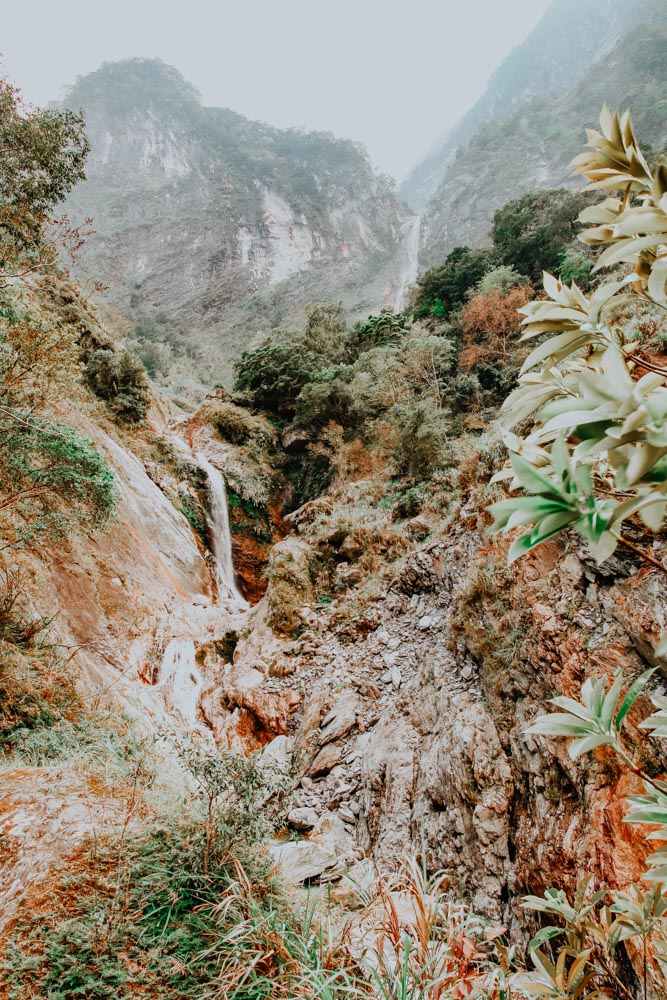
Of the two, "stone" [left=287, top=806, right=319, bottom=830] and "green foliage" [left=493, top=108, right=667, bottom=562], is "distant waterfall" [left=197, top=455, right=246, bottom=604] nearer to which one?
"stone" [left=287, top=806, right=319, bottom=830]

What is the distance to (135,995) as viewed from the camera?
169 cm

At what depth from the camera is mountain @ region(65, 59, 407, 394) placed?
116ft

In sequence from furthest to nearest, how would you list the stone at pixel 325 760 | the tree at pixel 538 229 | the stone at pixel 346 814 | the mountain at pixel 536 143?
the mountain at pixel 536 143
the tree at pixel 538 229
the stone at pixel 325 760
the stone at pixel 346 814

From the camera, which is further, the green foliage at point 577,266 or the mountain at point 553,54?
the mountain at point 553,54

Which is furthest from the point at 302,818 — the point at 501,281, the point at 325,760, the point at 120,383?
the point at 501,281

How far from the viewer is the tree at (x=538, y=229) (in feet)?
44.5

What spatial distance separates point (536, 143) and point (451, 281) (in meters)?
37.9

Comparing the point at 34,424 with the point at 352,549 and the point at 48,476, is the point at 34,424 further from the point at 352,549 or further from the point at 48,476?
the point at 352,549

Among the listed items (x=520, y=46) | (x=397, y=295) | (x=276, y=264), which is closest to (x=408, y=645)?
(x=397, y=295)

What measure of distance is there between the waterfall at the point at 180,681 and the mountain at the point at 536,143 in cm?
3213

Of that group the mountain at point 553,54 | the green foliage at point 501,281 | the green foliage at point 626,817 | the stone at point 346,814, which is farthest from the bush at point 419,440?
the mountain at point 553,54

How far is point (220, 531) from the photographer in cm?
1257

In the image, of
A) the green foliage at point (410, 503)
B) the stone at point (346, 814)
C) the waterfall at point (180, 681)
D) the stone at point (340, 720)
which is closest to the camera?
the stone at point (346, 814)

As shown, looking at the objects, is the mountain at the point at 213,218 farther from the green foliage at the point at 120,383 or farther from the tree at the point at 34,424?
the tree at the point at 34,424
